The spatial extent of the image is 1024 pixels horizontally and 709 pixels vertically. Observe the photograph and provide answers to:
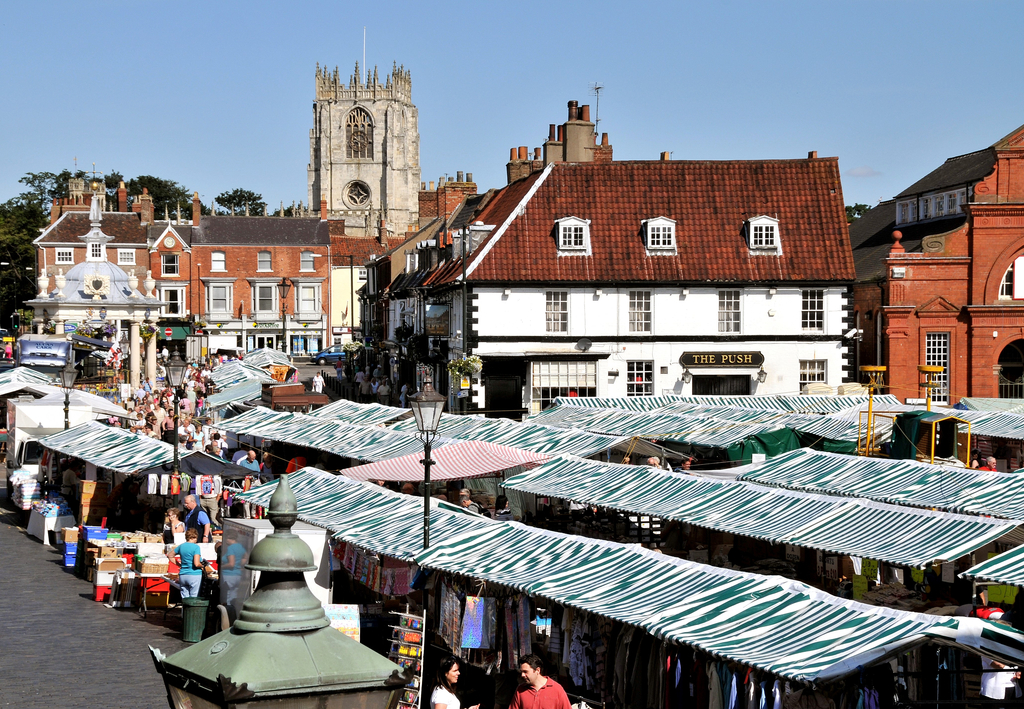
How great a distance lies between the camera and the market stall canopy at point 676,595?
998 centimetres

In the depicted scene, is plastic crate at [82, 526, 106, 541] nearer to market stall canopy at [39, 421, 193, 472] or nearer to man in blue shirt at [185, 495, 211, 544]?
man in blue shirt at [185, 495, 211, 544]

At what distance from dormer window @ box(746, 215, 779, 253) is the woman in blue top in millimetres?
27421

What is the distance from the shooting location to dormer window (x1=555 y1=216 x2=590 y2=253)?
140 feet

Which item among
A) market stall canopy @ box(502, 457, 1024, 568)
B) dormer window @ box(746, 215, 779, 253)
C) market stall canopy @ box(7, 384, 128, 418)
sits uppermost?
dormer window @ box(746, 215, 779, 253)

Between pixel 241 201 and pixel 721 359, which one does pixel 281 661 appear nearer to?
pixel 721 359

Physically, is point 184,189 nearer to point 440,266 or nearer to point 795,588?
point 440,266

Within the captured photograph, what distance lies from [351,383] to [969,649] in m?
56.1

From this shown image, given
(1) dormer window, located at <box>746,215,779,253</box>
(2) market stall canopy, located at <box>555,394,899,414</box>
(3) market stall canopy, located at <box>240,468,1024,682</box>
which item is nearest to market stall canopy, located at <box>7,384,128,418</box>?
(2) market stall canopy, located at <box>555,394,899,414</box>

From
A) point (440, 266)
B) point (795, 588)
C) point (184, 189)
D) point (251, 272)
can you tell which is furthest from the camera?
point (184, 189)

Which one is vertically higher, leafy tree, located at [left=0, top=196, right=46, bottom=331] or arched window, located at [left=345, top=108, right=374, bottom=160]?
arched window, located at [left=345, top=108, right=374, bottom=160]

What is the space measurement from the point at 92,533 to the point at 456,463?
6338 mm

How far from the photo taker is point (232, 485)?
85.7 ft

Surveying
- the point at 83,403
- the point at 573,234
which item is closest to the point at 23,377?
the point at 83,403

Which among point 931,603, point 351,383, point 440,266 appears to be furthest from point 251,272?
point 931,603
